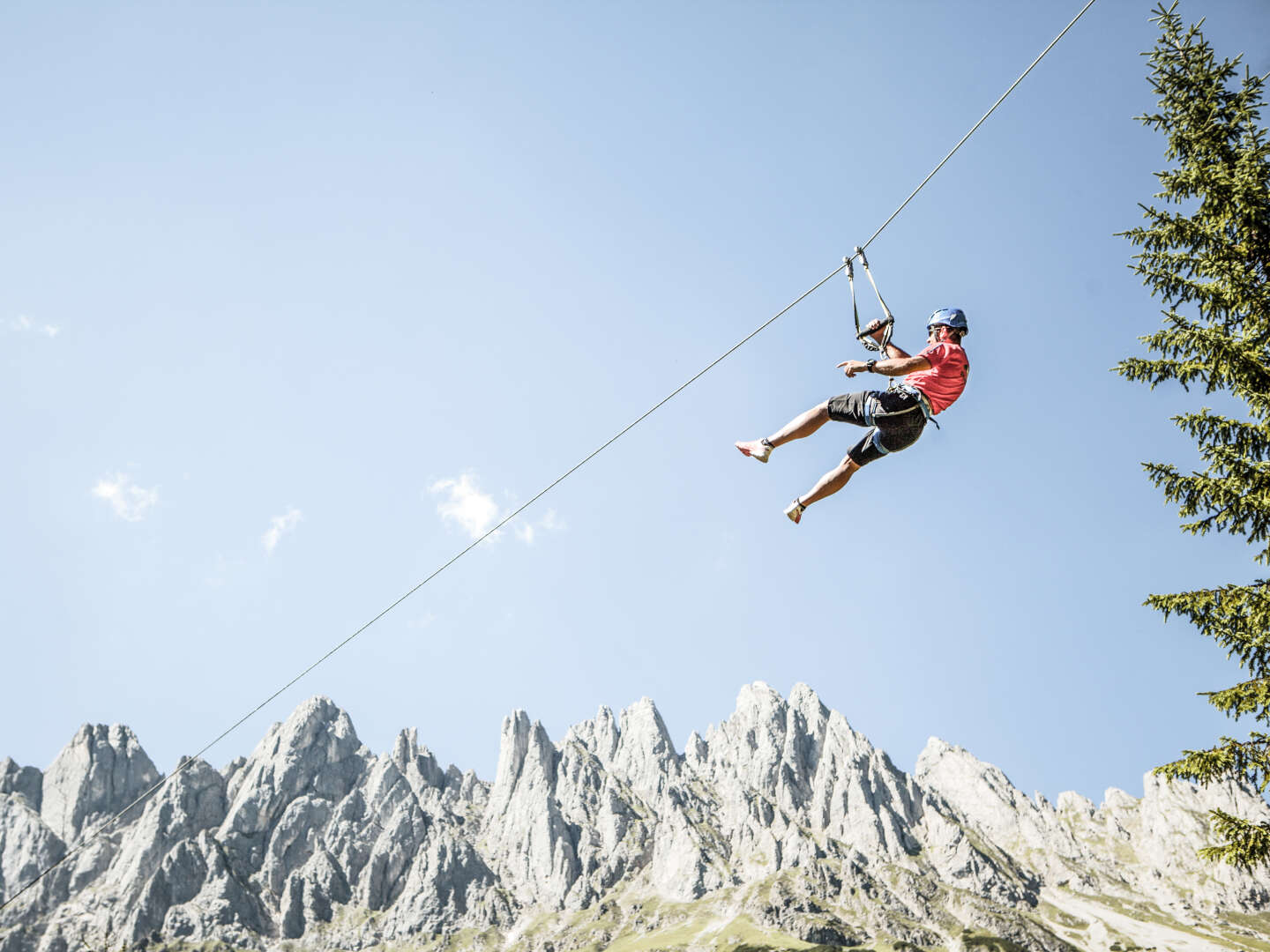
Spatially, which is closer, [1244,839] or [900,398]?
[900,398]

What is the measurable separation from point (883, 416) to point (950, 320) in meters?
1.75

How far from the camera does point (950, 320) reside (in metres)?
11.1

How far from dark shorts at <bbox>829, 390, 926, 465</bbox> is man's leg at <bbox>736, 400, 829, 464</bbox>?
0.14m

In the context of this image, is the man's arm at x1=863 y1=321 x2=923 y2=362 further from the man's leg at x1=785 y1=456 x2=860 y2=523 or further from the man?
the man's leg at x1=785 y1=456 x2=860 y2=523

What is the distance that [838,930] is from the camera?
178500mm

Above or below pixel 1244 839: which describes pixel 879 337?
above

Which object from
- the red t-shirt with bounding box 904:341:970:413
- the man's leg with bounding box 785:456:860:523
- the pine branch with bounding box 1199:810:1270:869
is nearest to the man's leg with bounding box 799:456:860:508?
the man's leg with bounding box 785:456:860:523

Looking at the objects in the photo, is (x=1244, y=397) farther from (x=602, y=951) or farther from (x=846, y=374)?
(x=602, y=951)

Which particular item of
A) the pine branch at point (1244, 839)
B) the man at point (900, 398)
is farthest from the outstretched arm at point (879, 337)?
the pine branch at point (1244, 839)

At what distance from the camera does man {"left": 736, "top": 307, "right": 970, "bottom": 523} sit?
1059 centimetres

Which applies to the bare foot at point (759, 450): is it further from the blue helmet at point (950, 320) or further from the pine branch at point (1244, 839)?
the pine branch at point (1244, 839)

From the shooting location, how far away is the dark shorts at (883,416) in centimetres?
1063

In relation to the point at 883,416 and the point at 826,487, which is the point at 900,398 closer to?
the point at 883,416

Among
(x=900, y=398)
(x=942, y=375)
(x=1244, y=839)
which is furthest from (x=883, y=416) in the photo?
(x=1244, y=839)
